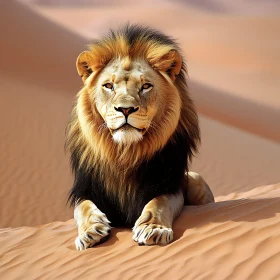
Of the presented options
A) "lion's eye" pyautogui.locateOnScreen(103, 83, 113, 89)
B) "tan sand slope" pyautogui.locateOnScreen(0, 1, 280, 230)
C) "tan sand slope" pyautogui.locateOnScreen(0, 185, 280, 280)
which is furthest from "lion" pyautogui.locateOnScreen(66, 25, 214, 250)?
"tan sand slope" pyautogui.locateOnScreen(0, 1, 280, 230)

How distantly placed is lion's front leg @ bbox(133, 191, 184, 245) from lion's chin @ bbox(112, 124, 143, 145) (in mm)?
552

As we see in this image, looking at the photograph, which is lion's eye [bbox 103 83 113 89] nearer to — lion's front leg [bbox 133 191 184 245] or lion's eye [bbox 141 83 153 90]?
lion's eye [bbox 141 83 153 90]

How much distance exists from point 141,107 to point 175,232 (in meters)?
0.97

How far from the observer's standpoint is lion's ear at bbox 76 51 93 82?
4.91 meters

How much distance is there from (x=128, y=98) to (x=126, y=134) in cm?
25

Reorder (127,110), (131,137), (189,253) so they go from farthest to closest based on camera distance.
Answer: (131,137), (127,110), (189,253)

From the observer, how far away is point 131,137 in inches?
176

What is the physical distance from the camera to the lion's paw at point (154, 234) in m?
A: 4.40

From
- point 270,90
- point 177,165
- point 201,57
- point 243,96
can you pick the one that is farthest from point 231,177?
point 201,57

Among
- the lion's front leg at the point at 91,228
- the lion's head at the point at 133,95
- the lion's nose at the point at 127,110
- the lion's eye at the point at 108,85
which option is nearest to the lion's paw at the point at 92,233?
the lion's front leg at the point at 91,228

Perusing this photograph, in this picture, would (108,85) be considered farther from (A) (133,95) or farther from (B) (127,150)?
(B) (127,150)

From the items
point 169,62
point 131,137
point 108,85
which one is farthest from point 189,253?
point 169,62

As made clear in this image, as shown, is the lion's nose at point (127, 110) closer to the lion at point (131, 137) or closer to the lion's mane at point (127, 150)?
the lion at point (131, 137)

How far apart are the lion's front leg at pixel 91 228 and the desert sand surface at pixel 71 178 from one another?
8 centimetres
